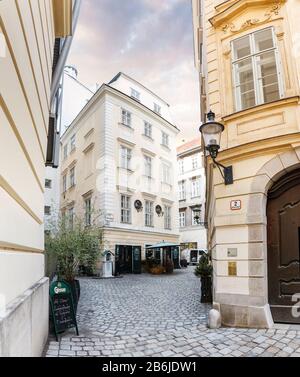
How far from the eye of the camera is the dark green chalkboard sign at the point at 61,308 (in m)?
5.48

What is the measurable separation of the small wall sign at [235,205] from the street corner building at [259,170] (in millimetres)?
21

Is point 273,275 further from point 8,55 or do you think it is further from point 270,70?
point 8,55

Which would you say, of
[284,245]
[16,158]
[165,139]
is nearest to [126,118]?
[165,139]

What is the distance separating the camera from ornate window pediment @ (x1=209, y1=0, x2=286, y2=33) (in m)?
7.15

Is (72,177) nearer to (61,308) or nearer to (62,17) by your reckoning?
(61,308)

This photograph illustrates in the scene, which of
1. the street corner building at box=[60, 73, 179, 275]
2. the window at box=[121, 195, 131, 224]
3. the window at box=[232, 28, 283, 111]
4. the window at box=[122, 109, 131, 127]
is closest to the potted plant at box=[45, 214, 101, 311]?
the window at box=[232, 28, 283, 111]

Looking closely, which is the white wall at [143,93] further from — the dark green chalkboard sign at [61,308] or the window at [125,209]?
the dark green chalkboard sign at [61,308]

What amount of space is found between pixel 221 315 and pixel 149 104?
75.6ft

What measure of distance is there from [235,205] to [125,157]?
16497 mm

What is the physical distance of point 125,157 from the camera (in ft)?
74.0

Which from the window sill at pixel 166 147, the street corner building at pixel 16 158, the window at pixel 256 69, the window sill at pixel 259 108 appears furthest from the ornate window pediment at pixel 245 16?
the window sill at pixel 166 147

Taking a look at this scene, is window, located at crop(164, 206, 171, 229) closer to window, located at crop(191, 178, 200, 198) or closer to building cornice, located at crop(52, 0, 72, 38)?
window, located at crop(191, 178, 200, 198)

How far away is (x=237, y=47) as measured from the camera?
7652 millimetres
